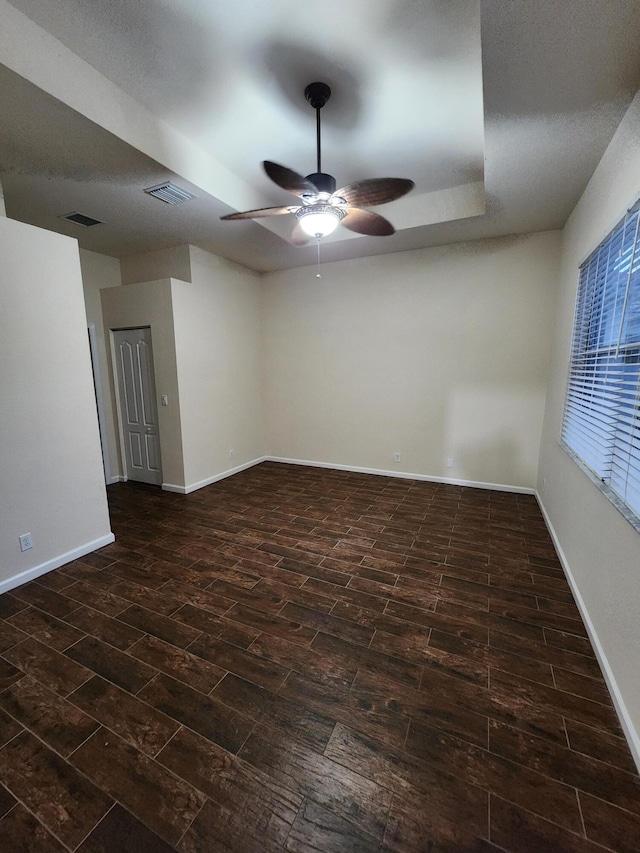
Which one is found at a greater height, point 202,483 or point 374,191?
point 374,191

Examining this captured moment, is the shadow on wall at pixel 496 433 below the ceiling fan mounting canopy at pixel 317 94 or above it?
below

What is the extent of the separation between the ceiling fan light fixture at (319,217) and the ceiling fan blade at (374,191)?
119 millimetres

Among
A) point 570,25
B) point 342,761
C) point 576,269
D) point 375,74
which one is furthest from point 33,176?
point 576,269

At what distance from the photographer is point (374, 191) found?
83.7 inches

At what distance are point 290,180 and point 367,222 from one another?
725 mm

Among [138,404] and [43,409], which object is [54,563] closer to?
[43,409]

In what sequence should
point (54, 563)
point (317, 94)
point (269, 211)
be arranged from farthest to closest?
1. point (54, 563)
2. point (269, 211)
3. point (317, 94)

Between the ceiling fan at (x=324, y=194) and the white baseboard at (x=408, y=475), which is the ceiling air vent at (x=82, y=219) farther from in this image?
the white baseboard at (x=408, y=475)

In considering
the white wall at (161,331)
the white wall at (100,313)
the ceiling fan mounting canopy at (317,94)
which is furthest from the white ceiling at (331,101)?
Result: the white wall at (100,313)

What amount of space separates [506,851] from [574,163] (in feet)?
11.9

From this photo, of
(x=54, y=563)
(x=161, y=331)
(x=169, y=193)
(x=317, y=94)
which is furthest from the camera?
(x=161, y=331)

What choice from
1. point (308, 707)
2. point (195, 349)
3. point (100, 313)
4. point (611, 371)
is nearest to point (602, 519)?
point (611, 371)

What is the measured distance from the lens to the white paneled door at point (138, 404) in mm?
4422

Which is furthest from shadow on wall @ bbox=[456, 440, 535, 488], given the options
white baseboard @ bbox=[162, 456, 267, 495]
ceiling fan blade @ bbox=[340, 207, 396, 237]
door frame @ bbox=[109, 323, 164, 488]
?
door frame @ bbox=[109, 323, 164, 488]
